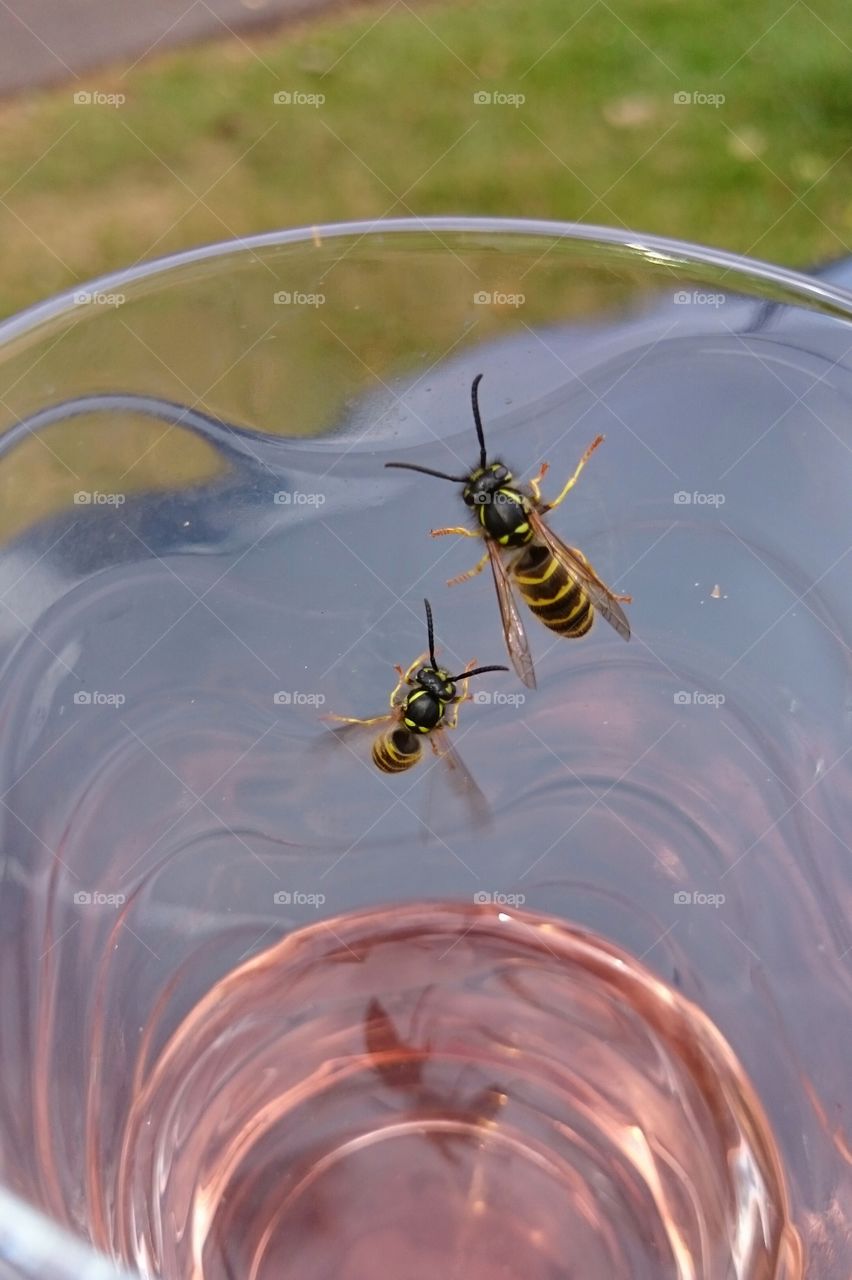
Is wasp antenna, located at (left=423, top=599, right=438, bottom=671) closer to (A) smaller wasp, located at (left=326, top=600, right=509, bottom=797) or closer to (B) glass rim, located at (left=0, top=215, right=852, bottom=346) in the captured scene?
(A) smaller wasp, located at (left=326, top=600, right=509, bottom=797)

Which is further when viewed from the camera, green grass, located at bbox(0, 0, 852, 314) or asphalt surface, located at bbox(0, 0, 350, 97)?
asphalt surface, located at bbox(0, 0, 350, 97)

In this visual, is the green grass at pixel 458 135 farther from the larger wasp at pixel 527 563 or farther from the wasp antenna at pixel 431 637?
the wasp antenna at pixel 431 637

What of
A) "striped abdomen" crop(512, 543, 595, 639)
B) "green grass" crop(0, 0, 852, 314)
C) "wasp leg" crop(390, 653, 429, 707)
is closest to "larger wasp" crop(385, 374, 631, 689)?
"striped abdomen" crop(512, 543, 595, 639)

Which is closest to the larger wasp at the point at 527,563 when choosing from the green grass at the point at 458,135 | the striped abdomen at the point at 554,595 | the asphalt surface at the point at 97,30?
the striped abdomen at the point at 554,595

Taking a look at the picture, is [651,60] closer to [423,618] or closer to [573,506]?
[573,506]

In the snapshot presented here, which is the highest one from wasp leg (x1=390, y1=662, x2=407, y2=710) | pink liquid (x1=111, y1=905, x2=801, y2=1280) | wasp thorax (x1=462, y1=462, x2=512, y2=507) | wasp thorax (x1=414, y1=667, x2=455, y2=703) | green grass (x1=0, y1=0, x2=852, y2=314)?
green grass (x1=0, y1=0, x2=852, y2=314)

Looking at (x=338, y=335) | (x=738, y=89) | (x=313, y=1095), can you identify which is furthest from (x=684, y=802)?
(x=738, y=89)
